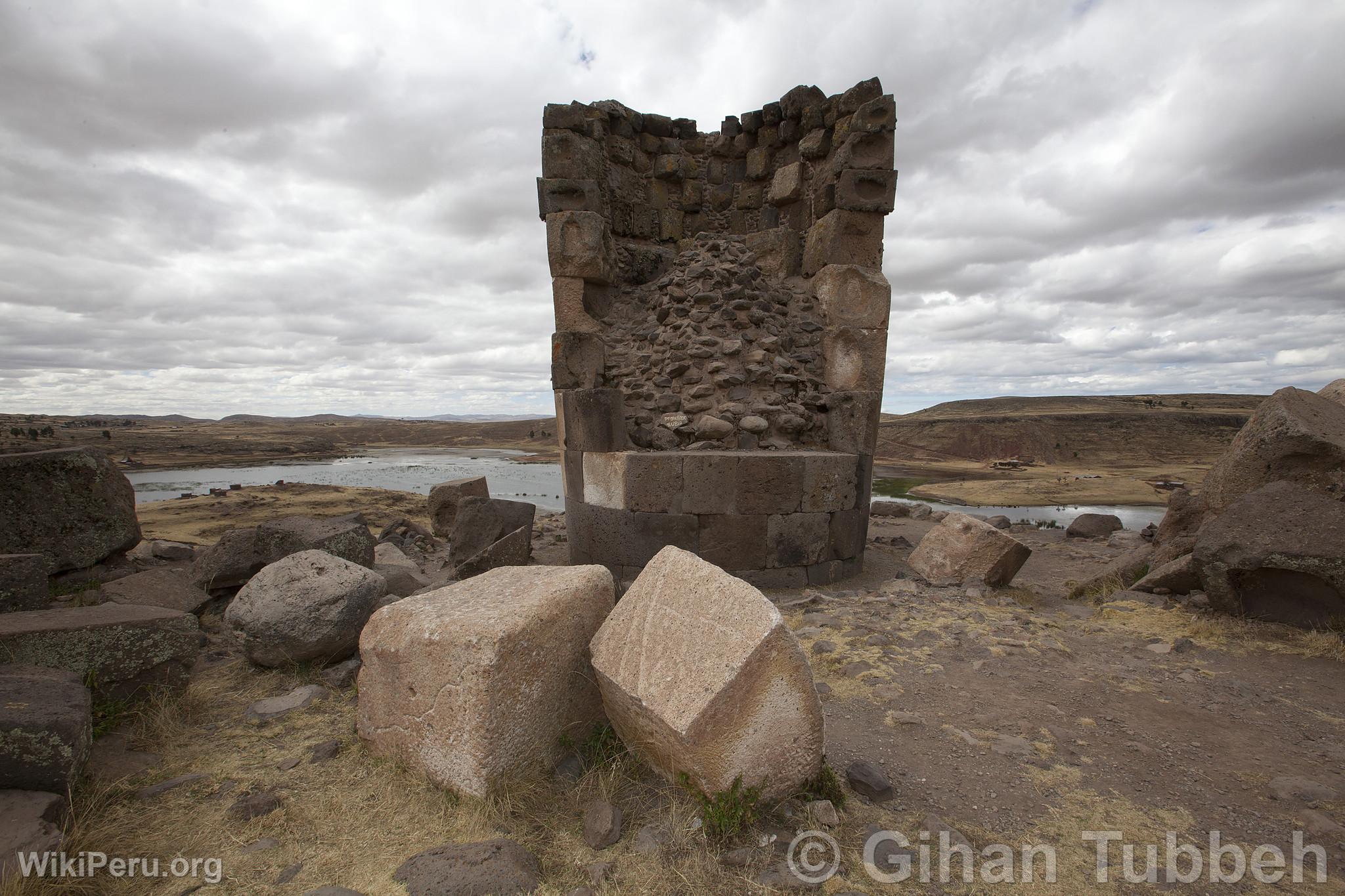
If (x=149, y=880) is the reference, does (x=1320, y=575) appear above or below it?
above

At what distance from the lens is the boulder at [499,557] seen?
20.8ft

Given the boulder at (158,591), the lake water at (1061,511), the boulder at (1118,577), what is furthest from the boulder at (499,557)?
the lake water at (1061,511)

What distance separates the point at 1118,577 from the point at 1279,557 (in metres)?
1.81

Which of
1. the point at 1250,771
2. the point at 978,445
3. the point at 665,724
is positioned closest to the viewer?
the point at 665,724

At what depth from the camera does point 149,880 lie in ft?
6.80

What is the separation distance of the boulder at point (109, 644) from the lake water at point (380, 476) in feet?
35.1

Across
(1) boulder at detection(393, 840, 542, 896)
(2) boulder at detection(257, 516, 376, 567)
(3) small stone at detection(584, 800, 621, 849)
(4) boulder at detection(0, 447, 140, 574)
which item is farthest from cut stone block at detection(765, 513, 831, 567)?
(4) boulder at detection(0, 447, 140, 574)

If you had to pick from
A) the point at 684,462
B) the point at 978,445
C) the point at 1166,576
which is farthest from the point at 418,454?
the point at 1166,576

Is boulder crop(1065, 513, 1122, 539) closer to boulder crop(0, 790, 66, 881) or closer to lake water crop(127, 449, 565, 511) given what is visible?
lake water crop(127, 449, 565, 511)

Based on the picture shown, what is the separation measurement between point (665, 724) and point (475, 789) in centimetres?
87

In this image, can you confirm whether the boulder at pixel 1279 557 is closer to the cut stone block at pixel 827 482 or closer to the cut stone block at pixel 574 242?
the cut stone block at pixel 827 482

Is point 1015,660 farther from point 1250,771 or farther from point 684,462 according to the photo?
point 684,462

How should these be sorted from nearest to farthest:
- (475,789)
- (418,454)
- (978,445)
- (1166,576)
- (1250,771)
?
(475,789), (1250,771), (1166,576), (978,445), (418,454)

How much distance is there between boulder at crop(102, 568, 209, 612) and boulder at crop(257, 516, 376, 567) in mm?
520
